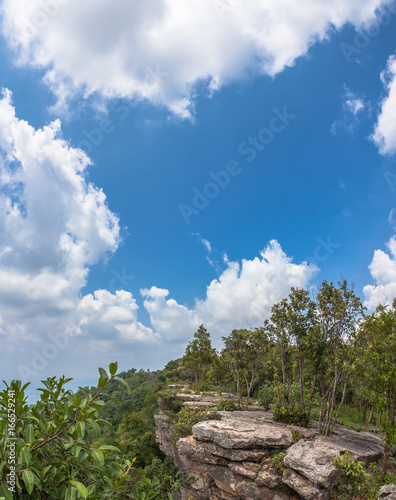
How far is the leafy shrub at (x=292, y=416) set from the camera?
1698 cm

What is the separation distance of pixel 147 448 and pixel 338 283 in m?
26.3

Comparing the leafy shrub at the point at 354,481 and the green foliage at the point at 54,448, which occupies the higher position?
the green foliage at the point at 54,448

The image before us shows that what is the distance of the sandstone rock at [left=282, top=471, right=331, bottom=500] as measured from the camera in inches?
443

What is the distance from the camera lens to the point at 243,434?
47.6 ft

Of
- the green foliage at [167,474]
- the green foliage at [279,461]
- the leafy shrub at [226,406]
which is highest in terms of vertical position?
the leafy shrub at [226,406]

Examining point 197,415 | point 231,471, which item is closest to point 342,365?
point 231,471

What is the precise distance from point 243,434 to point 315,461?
3.76 metres

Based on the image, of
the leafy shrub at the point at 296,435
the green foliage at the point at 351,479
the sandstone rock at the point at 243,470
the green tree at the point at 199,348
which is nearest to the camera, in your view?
the green foliage at the point at 351,479

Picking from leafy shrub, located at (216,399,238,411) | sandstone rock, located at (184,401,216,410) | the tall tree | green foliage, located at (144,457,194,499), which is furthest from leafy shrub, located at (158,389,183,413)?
the tall tree

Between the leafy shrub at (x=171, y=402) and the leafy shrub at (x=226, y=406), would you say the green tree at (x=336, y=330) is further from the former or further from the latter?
the leafy shrub at (x=171, y=402)

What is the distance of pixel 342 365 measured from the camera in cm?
1403

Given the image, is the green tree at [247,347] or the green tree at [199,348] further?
the green tree at [199,348]

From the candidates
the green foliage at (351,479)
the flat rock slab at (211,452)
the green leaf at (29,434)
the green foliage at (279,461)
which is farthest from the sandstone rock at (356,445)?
the green leaf at (29,434)

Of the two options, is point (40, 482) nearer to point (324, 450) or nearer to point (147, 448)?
point (324, 450)
